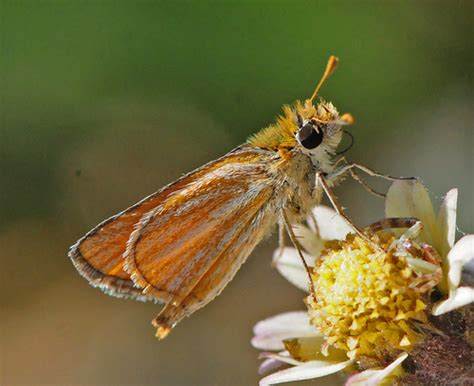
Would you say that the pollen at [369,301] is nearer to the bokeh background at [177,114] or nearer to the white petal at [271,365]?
the white petal at [271,365]

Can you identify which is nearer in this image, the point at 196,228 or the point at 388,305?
the point at 388,305

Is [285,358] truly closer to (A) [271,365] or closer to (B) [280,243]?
(A) [271,365]

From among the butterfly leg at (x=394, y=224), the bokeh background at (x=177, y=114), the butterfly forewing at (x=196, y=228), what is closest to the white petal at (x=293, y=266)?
the butterfly forewing at (x=196, y=228)

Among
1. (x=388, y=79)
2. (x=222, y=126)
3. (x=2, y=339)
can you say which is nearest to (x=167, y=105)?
(x=222, y=126)

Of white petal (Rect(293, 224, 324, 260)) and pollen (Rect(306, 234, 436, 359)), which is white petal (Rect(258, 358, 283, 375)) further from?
white petal (Rect(293, 224, 324, 260))

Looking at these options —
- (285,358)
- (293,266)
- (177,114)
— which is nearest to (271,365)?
(285,358)
